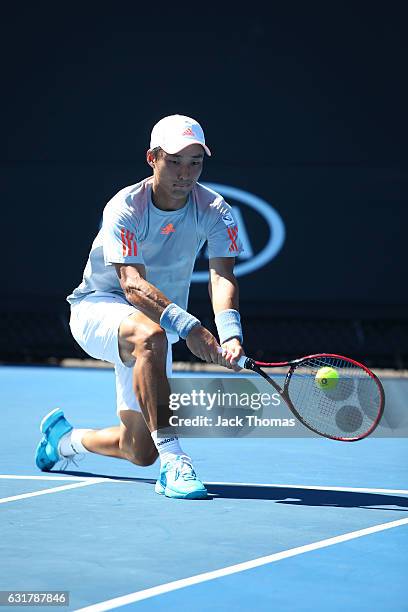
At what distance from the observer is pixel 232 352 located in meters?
5.07

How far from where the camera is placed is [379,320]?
10.6m

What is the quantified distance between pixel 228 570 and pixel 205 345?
144 centimetres

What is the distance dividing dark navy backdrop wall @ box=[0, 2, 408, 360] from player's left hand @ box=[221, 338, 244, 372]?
556 cm

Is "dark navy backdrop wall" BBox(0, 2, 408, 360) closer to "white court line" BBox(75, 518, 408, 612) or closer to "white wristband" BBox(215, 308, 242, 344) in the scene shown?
"white wristband" BBox(215, 308, 242, 344)

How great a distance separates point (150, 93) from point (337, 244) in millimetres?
2011

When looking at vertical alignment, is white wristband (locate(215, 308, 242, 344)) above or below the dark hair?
below

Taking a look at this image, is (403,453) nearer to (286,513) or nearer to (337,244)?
(286,513)

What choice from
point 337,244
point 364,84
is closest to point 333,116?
point 364,84

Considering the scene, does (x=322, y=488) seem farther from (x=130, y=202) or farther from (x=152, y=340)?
(x=130, y=202)

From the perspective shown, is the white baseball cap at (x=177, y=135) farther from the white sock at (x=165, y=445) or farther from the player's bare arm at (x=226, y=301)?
the white sock at (x=165, y=445)

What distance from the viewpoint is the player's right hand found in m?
5.01

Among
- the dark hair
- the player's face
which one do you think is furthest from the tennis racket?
the dark hair

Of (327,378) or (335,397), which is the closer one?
(327,378)

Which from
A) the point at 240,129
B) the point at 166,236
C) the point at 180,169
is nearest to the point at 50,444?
the point at 166,236
